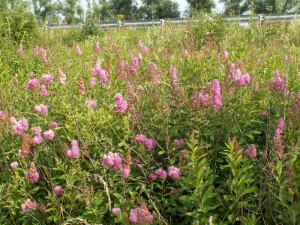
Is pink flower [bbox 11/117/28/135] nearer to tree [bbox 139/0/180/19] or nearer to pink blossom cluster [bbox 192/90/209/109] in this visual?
pink blossom cluster [bbox 192/90/209/109]

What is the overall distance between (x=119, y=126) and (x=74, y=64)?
2.45 m

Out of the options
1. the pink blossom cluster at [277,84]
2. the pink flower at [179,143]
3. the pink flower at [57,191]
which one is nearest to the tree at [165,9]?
the pink blossom cluster at [277,84]

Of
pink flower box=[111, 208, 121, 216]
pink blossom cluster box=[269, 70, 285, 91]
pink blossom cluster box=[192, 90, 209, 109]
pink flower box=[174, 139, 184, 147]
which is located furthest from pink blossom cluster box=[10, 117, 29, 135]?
pink blossom cluster box=[269, 70, 285, 91]

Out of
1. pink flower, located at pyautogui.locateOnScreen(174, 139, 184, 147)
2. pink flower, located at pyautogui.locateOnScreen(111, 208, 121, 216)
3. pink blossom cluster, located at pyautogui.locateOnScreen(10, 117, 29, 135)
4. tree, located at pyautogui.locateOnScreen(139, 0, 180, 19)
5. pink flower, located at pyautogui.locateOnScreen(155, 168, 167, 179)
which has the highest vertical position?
tree, located at pyautogui.locateOnScreen(139, 0, 180, 19)

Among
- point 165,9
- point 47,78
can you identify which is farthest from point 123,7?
point 47,78

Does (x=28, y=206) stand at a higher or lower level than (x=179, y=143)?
lower

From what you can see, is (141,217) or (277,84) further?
(277,84)

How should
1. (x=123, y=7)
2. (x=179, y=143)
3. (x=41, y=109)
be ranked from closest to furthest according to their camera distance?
1. (x=179, y=143)
2. (x=41, y=109)
3. (x=123, y=7)

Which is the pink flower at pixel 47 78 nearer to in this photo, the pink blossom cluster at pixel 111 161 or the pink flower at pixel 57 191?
the pink flower at pixel 57 191

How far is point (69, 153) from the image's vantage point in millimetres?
2158

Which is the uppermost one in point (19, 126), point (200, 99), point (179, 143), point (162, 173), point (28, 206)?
point (200, 99)

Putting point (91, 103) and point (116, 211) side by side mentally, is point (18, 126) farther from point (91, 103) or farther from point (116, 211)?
point (116, 211)

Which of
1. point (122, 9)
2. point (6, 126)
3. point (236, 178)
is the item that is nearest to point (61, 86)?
point (6, 126)

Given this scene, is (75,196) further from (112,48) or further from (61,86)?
(112,48)
